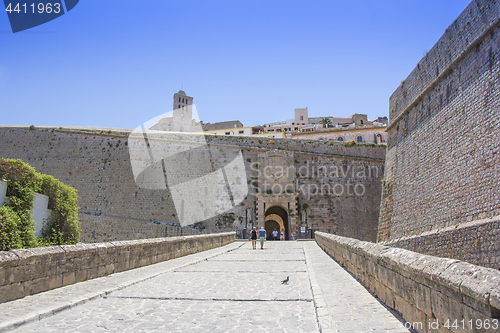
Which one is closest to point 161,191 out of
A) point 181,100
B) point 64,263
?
point 64,263

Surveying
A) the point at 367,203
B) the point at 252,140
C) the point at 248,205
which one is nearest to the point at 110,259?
the point at 248,205

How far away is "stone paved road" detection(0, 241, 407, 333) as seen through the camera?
3.30 m

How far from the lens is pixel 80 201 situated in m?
23.4

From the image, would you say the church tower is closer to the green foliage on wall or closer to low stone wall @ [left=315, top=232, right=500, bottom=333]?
the green foliage on wall

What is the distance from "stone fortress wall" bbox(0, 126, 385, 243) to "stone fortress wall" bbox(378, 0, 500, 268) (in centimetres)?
695

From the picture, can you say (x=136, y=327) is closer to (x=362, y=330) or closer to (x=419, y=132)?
(x=362, y=330)

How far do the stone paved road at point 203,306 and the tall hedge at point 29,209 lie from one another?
5.76 meters

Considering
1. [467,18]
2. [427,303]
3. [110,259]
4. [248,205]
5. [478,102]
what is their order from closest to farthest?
[427,303] < [110,259] < [478,102] < [467,18] < [248,205]

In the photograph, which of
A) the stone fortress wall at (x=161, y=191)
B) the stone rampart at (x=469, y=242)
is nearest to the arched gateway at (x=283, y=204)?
the stone fortress wall at (x=161, y=191)

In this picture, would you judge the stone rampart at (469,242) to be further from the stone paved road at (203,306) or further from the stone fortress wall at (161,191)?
the stone fortress wall at (161,191)

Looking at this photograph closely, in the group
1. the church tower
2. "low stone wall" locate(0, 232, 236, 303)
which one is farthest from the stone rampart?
the church tower

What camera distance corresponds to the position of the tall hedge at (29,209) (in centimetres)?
1005

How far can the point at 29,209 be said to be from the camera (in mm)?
10945

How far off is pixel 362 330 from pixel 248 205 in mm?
19218
